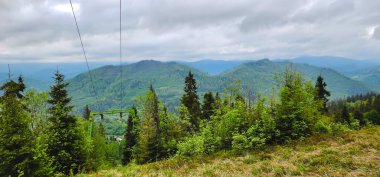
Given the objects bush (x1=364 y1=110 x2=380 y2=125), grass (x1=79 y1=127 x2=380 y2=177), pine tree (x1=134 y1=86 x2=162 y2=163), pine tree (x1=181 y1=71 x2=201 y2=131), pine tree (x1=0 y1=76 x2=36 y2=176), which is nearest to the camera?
grass (x1=79 y1=127 x2=380 y2=177)

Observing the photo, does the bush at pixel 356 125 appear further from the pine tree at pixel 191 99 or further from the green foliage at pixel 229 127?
the pine tree at pixel 191 99

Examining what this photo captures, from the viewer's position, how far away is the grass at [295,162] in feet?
34.8

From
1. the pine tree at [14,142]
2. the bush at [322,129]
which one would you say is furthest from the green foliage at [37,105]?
the bush at [322,129]

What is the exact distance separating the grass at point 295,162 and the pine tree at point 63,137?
16.6m

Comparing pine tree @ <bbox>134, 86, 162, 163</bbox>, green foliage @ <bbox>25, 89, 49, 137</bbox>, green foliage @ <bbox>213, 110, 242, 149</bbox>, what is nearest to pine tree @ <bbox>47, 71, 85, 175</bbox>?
green foliage @ <bbox>25, 89, 49, 137</bbox>

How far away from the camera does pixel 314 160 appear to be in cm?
1175

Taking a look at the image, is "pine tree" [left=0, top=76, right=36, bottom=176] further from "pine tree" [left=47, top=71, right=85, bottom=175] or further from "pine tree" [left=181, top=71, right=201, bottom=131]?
"pine tree" [left=181, top=71, right=201, bottom=131]

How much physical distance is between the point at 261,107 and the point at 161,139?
23010mm

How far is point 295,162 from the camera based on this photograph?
39.4 feet

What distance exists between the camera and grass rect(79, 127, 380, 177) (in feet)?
34.8

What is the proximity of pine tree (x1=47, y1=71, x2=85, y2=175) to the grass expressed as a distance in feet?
54.6

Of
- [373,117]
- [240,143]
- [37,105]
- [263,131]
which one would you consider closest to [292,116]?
[263,131]

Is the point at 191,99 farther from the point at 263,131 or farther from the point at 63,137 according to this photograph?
the point at 263,131

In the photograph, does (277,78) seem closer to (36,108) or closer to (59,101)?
(59,101)
